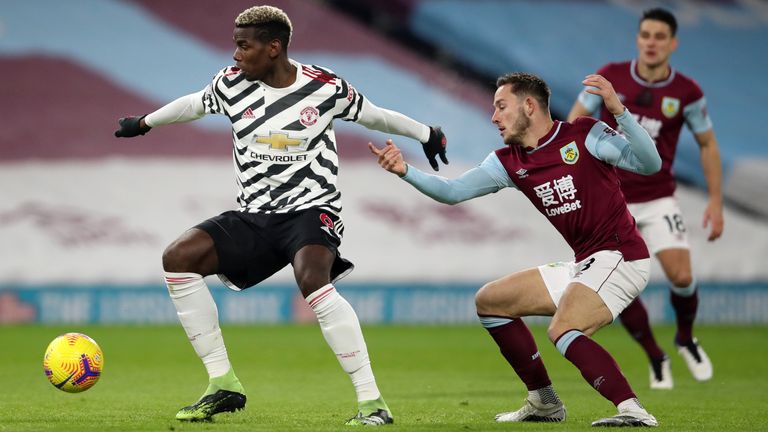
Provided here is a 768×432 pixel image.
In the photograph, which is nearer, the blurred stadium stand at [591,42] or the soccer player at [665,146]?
the soccer player at [665,146]

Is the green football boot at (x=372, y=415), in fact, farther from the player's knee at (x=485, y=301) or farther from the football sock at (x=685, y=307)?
the football sock at (x=685, y=307)

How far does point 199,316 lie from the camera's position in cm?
627

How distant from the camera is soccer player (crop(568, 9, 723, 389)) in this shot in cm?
894

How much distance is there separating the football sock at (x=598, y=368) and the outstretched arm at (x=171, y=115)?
2.28 metres

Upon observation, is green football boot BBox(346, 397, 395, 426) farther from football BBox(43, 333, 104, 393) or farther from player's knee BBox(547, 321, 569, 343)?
football BBox(43, 333, 104, 393)

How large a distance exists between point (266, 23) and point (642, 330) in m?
3.93

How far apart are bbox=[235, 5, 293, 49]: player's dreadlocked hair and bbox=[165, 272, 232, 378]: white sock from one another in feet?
4.15

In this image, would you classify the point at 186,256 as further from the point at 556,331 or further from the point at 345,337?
the point at 556,331

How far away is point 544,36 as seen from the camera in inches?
754

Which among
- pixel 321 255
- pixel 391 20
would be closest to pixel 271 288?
pixel 391 20

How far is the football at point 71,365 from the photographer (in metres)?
6.35

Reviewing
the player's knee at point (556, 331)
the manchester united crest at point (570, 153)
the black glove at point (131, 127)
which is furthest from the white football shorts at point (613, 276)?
the black glove at point (131, 127)

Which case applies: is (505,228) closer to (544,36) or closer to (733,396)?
(544,36)

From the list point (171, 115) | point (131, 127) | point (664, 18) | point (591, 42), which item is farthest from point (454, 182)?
point (591, 42)
